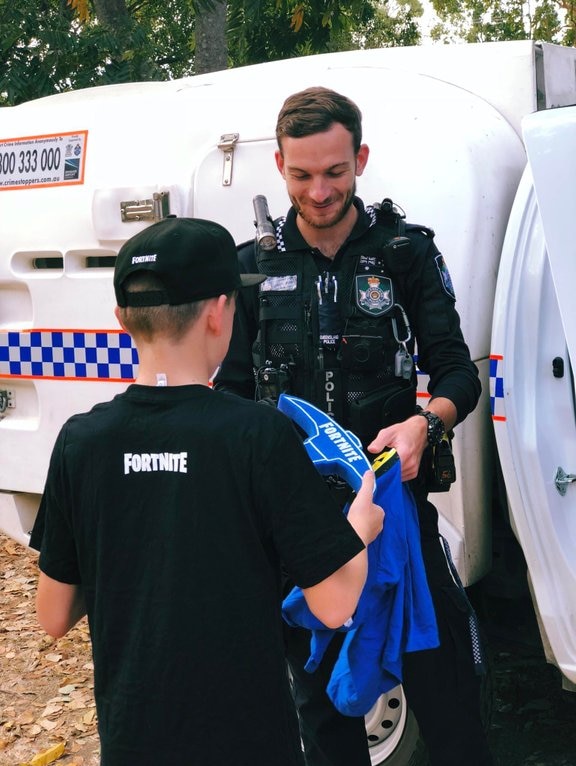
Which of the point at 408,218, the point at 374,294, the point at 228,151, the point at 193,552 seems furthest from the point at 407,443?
the point at 228,151

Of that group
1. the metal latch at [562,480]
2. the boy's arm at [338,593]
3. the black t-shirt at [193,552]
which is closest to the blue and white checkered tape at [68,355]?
the metal latch at [562,480]

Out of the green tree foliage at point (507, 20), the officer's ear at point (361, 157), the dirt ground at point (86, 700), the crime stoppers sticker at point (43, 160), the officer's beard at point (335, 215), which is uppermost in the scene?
the green tree foliage at point (507, 20)

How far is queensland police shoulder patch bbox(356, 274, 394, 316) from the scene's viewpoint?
7.87 feet

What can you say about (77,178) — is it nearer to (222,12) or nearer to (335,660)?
(335,660)

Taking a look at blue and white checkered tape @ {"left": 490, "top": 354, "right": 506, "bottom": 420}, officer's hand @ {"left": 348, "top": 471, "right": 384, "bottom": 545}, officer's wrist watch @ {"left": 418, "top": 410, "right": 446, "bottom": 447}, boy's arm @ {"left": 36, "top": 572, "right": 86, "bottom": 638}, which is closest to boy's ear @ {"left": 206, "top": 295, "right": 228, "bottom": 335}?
officer's hand @ {"left": 348, "top": 471, "right": 384, "bottom": 545}

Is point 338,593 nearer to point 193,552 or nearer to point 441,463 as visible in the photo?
point 193,552

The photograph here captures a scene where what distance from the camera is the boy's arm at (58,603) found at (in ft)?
5.66

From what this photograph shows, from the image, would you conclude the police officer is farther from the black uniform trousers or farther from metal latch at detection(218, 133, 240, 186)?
metal latch at detection(218, 133, 240, 186)

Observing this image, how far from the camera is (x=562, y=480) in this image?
2.69m

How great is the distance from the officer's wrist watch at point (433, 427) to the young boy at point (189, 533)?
2.15 feet

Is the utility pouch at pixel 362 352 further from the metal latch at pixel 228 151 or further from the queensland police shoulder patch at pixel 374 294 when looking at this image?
the metal latch at pixel 228 151

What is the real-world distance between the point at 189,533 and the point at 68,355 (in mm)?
2009

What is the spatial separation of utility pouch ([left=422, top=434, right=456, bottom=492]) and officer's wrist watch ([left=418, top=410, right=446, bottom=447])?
38mm

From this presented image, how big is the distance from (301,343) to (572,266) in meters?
0.65
